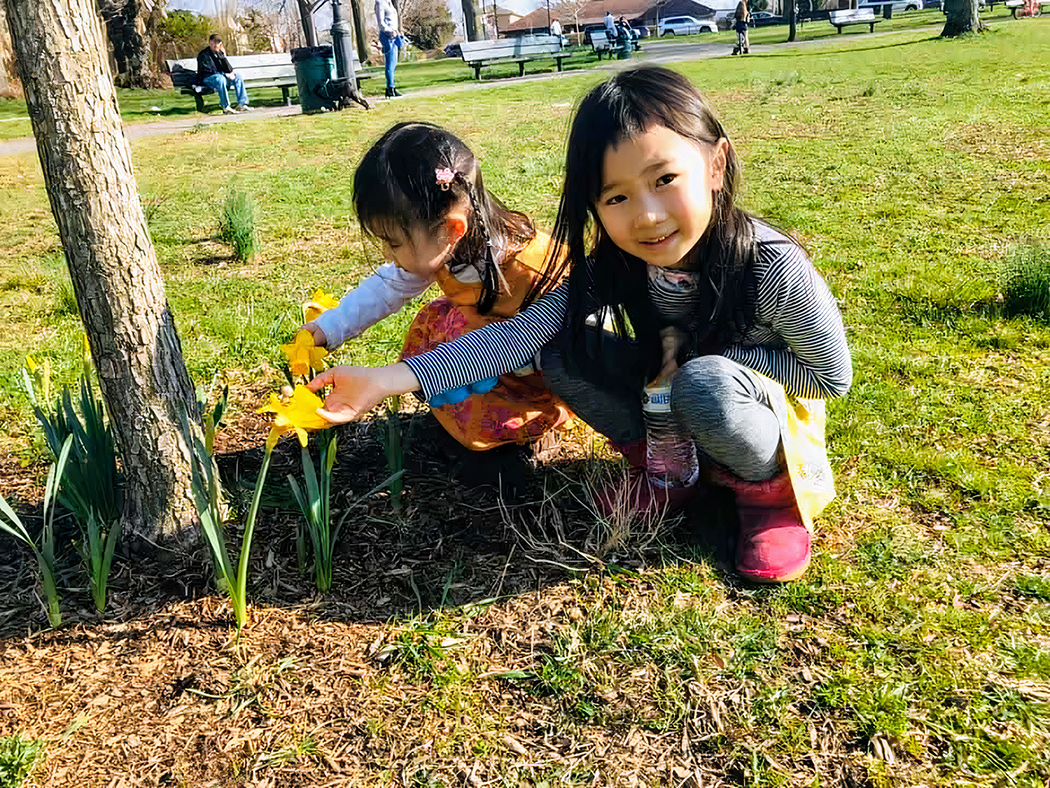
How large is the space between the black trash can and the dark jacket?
89.0 inches

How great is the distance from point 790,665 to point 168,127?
511 inches

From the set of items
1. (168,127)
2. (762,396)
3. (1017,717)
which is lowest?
(1017,717)

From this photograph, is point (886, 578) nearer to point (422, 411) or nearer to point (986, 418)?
point (986, 418)

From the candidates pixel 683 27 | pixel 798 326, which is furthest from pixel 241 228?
pixel 683 27

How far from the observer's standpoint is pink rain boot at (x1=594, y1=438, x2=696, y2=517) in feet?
7.47

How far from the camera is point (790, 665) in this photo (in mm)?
1859

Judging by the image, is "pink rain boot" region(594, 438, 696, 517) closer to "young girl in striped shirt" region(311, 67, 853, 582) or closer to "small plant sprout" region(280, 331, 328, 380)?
"young girl in striped shirt" region(311, 67, 853, 582)

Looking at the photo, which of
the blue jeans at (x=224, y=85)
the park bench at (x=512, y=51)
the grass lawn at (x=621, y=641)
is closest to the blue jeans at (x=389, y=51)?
the blue jeans at (x=224, y=85)

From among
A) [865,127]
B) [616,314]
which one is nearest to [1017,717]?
[616,314]

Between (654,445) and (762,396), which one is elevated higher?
(762,396)

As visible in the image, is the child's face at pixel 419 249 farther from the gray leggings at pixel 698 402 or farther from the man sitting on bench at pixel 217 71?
the man sitting on bench at pixel 217 71

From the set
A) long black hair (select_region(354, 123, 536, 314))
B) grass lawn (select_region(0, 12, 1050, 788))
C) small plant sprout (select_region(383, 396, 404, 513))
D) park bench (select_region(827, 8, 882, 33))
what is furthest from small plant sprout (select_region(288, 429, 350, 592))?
park bench (select_region(827, 8, 882, 33))

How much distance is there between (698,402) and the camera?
1.98 metres

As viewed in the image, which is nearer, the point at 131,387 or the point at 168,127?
the point at 131,387
